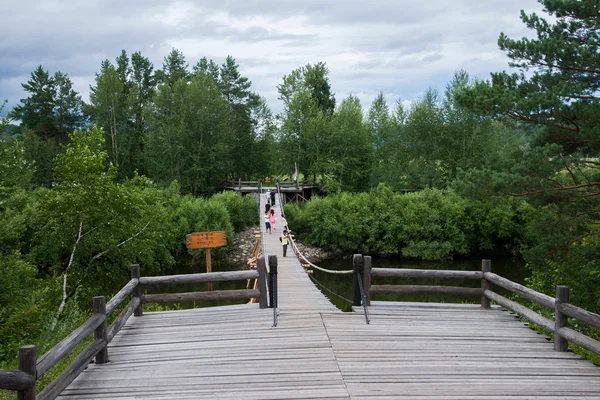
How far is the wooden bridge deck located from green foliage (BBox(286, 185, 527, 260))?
2251cm

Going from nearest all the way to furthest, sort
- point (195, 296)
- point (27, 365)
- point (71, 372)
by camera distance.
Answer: point (27, 365)
point (71, 372)
point (195, 296)

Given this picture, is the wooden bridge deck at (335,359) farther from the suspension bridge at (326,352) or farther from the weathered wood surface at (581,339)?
the weathered wood surface at (581,339)

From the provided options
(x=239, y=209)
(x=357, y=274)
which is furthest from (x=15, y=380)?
(x=239, y=209)

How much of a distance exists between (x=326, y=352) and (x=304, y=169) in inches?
1355

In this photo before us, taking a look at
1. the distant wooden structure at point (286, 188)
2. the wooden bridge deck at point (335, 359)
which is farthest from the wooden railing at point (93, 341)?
the distant wooden structure at point (286, 188)

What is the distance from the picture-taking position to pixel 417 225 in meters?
29.8

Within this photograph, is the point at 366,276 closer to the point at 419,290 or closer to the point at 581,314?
the point at 419,290

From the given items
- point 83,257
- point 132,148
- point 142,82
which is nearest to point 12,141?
point 83,257

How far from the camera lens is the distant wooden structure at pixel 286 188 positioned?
38406 millimetres

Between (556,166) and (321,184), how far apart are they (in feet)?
96.1

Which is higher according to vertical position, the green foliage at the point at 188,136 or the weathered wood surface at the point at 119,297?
the green foliage at the point at 188,136

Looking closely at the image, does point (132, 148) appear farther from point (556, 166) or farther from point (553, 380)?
point (553, 380)

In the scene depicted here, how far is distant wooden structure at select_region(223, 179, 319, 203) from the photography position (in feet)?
126

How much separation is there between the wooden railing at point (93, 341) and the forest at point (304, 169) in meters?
3.88
